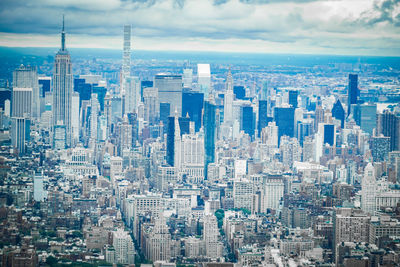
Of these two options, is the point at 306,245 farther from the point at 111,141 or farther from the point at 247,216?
the point at 111,141

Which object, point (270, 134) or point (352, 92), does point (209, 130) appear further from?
point (352, 92)

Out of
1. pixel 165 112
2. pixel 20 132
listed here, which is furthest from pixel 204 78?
pixel 20 132

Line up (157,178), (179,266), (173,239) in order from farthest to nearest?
(157,178) → (173,239) → (179,266)

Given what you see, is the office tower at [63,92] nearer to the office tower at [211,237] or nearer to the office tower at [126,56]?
the office tower at [126,56]

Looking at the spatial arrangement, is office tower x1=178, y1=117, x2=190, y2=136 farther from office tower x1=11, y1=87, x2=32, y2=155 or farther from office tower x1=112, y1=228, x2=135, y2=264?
office tower x1=112, y1=228, x2=135, y2=264

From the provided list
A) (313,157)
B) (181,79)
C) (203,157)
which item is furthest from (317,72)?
(181,79)

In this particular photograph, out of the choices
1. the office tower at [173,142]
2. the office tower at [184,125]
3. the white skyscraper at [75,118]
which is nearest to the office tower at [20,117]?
the white skyscraper at [75,118]
